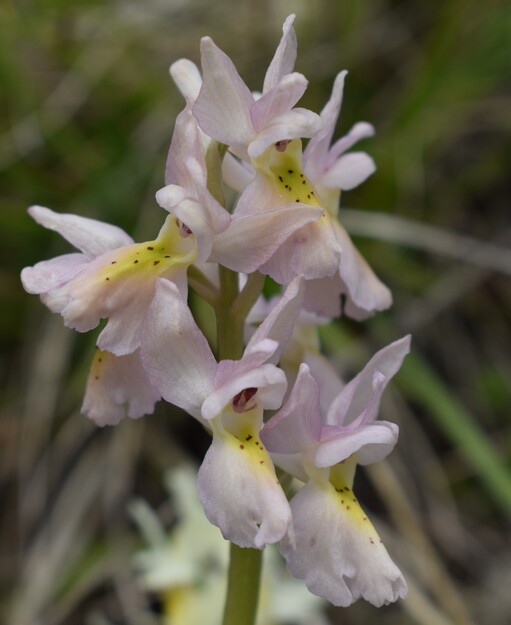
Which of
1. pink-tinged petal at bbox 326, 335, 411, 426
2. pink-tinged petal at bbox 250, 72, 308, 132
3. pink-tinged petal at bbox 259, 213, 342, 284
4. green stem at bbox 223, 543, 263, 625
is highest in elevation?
pink-tinged petal at bbox 250, 72, 308, 132

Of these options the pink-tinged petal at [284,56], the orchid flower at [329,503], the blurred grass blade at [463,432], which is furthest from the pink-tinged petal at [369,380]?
the blurred grass blade at [463,432]

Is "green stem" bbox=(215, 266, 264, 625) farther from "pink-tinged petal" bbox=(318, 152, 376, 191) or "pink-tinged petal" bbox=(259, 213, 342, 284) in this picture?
"pink-tinged petal" bbox=(318, 152, 376, 191)

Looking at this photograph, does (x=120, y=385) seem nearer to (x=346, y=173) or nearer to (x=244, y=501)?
(x=244, y=501)

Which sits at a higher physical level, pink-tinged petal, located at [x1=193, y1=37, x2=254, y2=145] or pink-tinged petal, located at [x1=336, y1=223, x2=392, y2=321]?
pink-tinged petal, located at [x1=193, y1=37, x2=254, y2=145]

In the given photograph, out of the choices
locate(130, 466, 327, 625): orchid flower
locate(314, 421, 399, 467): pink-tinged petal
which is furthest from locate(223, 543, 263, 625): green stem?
locate(130, 466, 327, 625): orchid flower

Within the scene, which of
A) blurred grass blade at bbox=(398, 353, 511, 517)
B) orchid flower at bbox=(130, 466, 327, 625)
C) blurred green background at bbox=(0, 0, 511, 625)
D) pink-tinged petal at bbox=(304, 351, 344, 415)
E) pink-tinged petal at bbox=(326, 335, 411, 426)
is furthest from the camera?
blurred green background at bbox=(0, 0, 511, 625)

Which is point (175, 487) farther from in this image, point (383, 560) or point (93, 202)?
point (383, 560)

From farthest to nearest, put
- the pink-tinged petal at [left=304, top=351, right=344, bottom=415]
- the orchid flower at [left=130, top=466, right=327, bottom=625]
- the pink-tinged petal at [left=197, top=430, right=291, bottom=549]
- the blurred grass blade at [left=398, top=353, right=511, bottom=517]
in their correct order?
the blurred grass blade at [left=398, top=353, right=511, bottom=517] < the orchid flower at [left=130, top=466, right=327, bottom=625] < the pink-tinged petal at [left=304, top=351, right=344, bottom=415] < the pink-tinged petal at [left=197, top=430, right=291, bottom=549]
